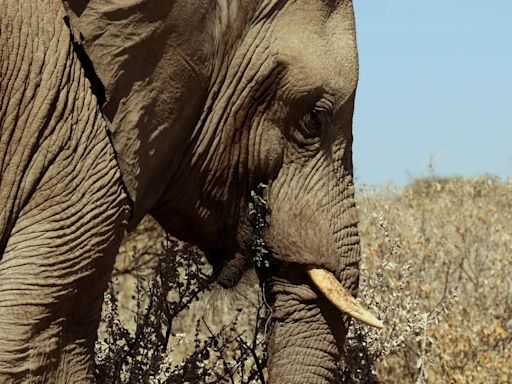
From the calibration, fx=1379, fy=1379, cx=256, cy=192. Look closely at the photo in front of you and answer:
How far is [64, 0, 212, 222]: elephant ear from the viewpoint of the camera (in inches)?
163

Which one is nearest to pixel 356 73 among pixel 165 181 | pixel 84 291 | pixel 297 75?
pixel 297 75

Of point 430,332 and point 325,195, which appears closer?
point 325,195

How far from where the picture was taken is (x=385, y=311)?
21.3 feet

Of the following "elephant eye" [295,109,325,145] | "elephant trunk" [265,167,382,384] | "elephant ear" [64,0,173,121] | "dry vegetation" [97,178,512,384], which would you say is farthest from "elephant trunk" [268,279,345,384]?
"elephant ear" [64,0,173,121]

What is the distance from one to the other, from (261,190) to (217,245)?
295mm

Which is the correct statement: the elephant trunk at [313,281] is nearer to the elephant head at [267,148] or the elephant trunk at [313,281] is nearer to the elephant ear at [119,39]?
the elephant head at [267,148]

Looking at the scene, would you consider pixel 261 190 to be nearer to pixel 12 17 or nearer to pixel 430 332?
pixel 12 17

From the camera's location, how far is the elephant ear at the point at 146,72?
4.13 m

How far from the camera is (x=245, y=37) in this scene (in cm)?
464

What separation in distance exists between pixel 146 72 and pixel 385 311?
2.58 meters

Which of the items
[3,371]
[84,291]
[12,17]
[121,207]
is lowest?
[3,371]

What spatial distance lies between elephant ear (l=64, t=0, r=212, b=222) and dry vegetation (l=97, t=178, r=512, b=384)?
86cm

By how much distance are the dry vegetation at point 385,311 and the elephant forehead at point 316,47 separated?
816 mm

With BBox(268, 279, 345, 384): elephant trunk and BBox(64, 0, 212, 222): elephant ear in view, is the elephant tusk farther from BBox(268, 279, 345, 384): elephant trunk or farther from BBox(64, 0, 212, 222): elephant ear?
BBox(64, 0, 212, 222): elephant ear
